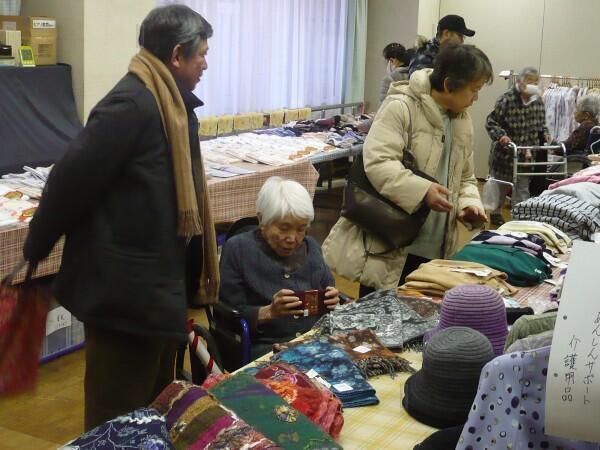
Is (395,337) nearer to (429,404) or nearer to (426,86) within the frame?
(429,404)

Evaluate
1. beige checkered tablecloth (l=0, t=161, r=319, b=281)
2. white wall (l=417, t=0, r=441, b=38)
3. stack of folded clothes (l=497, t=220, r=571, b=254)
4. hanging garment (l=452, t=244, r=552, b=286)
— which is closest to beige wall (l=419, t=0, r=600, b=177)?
white wall (l=417, t=0, r=441, b=38)

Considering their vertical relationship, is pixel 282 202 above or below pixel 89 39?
below

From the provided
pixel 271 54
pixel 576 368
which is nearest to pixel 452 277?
pixel 576 368

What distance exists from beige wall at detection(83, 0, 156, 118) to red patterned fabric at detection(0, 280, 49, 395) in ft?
10.4

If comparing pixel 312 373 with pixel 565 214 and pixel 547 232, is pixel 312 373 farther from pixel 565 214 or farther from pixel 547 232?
pixel 565 214

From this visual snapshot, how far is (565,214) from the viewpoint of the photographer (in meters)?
3.78

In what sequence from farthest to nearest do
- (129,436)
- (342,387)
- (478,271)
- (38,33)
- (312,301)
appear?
(38,33) → (478,271) → (312,301) → (342,387) → (129,436)

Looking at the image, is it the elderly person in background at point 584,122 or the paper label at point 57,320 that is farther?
the elderly person in background at point 584,122

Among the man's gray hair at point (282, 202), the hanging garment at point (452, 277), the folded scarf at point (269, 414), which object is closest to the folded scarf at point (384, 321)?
the hanging garment at point (452, 277)

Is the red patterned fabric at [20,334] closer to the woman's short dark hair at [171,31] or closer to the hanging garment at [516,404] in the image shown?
the woman's short dark hair at [171,31]

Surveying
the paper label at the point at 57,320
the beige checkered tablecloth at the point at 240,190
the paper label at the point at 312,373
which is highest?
the paper label at the point at 312,373

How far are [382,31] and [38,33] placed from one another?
19.3 feet

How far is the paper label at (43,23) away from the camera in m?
5.15

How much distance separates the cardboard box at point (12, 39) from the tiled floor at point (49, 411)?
70.5 inches
